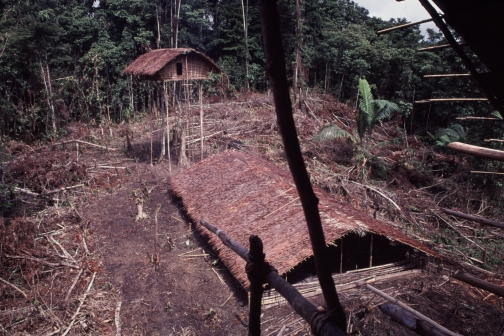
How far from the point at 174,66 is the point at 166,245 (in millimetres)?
4929

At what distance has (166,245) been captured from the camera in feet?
21.6

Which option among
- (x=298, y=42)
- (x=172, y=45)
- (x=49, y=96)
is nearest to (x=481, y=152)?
(x=49, y=96)

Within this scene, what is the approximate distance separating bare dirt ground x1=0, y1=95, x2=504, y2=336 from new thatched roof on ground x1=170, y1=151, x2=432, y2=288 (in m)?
0.60

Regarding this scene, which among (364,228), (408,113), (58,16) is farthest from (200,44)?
(364,228)

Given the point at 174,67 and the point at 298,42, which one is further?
the point at 298,42

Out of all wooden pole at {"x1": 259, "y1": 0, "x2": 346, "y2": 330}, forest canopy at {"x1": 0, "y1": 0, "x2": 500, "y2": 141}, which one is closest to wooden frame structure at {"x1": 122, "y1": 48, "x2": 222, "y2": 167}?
forest canopy at {"x1": 0, "y1": 0, "x2": 500, "y2": 141}

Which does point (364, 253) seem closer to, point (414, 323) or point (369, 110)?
point (414, 323)

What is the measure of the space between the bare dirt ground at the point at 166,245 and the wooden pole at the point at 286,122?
8.17 feet

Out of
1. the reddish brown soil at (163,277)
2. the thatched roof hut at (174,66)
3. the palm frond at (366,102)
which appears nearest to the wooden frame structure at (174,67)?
the thatched roof hut at (174,66)

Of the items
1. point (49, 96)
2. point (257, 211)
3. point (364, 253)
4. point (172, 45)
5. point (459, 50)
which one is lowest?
point (364, 253)

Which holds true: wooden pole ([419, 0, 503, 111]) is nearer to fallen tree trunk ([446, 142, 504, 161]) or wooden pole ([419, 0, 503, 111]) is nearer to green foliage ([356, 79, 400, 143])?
fallen tree trunk ([446, 142, 504, 161])

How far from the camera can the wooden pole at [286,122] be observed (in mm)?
866

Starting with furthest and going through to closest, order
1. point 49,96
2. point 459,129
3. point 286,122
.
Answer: point 49,96
point 459,129
point 286,122

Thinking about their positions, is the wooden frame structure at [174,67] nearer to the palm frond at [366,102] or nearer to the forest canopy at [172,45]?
the palm frond at [366,102]
